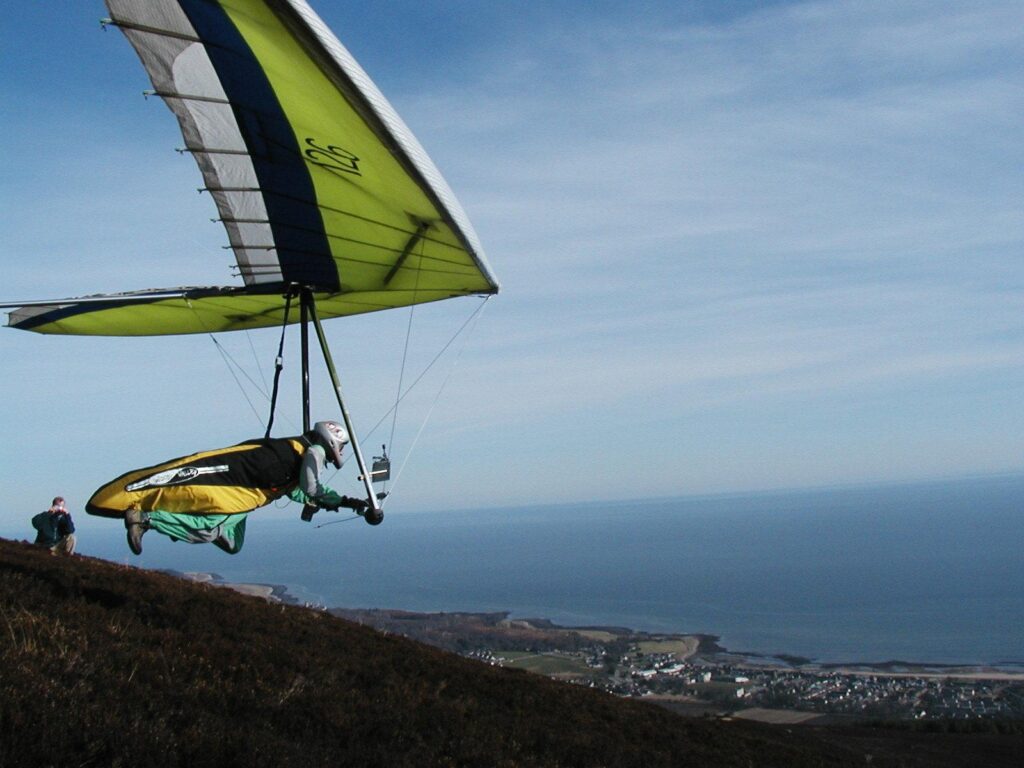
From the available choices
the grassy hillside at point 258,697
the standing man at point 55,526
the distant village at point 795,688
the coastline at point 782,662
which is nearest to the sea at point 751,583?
the coastline at point 782,662

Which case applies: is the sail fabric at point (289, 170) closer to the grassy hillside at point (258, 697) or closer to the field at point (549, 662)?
the grassy hillside at point (258, 697)

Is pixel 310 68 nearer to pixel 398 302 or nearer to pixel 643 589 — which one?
pixel 398 302

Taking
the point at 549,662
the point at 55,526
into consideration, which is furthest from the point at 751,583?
the point at 55,526

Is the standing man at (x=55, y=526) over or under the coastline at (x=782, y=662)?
over

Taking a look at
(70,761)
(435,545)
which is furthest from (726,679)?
(435,545)

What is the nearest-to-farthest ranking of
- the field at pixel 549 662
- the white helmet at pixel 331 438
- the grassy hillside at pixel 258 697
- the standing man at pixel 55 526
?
the grassy hillside at pixel 258 697
the white helmet at pixel 331 438
the standing man at pixel 55 526
the field at pixel 549 662

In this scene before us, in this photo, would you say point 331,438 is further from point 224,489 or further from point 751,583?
point 751,583
